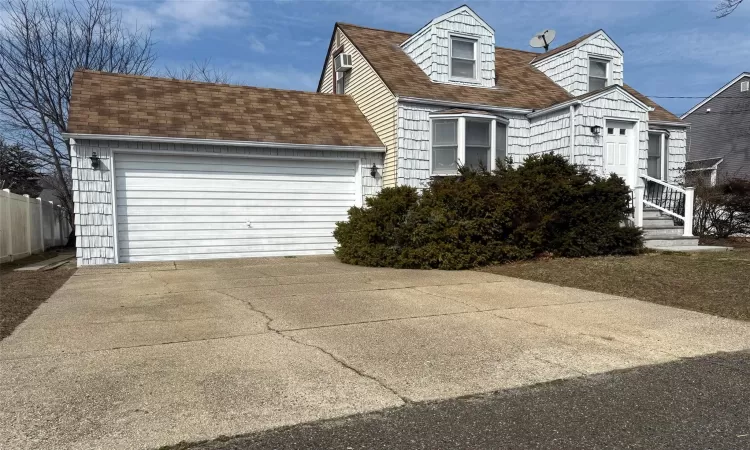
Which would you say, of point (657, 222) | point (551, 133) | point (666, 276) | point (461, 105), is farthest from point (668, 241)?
point (461, 105)

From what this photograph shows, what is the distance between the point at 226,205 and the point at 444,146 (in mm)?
5684

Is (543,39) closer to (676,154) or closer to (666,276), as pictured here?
(676,154)

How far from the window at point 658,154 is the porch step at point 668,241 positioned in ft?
11.9

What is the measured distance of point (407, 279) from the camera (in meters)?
8.62

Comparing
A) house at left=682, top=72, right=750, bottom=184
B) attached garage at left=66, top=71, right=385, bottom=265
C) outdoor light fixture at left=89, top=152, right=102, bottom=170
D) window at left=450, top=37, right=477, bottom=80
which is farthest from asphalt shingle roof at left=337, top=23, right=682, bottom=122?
house at left=682, top=72, right=750, bottom=184

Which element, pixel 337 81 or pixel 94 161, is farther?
pixel 337 81

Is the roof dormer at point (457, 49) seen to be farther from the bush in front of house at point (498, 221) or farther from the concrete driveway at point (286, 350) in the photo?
the concrete driveway at point (286, 350)

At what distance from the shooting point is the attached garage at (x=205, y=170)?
11.1 meters

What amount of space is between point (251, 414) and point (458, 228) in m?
7.20

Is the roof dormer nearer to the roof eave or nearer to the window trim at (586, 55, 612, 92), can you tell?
the window trim at (586, 55, 612, 92)

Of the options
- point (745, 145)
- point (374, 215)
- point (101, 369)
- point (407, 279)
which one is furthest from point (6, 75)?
point (745, 145)

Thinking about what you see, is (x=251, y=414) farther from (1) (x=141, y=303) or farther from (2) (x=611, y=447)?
(1) (x=141, y=303)

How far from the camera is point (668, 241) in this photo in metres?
11.6

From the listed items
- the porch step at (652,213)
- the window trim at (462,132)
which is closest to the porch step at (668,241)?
the porch step at (652,213)
